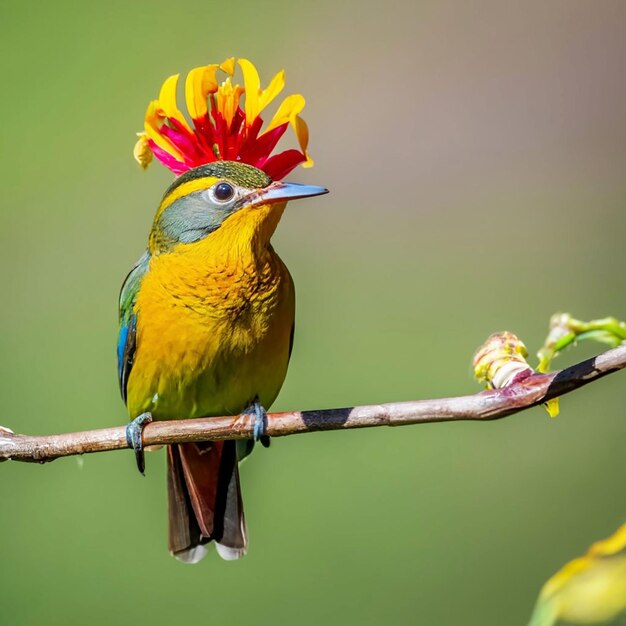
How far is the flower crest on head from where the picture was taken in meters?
2.53

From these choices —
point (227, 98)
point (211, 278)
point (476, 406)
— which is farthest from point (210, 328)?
point (476, 406)

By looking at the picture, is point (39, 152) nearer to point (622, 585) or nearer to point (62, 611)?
point (62, 611)

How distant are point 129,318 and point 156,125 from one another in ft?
2.70

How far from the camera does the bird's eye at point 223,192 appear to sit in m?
2.97

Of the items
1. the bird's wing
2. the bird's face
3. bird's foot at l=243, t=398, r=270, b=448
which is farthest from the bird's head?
bird's foot at l=243, t=398, r=270, b=448

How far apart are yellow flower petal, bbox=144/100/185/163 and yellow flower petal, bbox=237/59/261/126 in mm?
212

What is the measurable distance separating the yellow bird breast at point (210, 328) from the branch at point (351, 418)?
277 millimetres

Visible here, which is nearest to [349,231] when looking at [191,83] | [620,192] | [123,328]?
[620,192]

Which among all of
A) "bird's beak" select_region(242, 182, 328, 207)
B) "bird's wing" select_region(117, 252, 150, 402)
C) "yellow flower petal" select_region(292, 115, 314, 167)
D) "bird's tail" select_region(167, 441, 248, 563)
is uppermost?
"yellow flower petal" select_region(292, 115, 314, 167)

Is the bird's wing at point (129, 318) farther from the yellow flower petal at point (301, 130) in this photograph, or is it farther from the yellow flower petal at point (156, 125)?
the yellow flower petal at point (301, 130)

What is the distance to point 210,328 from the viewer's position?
121 inches

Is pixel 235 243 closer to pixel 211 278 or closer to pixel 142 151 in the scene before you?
pixel 211 278

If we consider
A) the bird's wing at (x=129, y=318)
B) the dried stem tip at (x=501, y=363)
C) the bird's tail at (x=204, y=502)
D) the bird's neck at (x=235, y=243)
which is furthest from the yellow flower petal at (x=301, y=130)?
the bird's tail at (x=204, y=502)

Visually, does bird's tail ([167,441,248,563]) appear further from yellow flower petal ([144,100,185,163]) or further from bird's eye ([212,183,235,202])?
yellow flower petal ([144,100,185,163])
